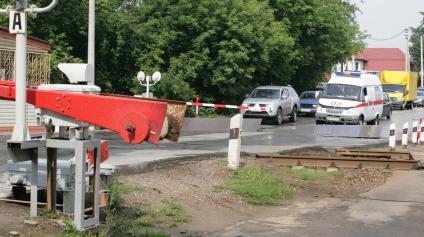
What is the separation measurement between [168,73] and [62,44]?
570 centimetres

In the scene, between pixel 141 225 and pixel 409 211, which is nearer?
pixel 141 225

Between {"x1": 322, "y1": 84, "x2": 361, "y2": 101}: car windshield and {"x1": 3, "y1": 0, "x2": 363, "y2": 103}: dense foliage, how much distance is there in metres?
5.05

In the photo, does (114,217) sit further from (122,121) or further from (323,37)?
(323,37)

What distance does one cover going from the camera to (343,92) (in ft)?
97.1

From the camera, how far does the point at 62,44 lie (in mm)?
27359

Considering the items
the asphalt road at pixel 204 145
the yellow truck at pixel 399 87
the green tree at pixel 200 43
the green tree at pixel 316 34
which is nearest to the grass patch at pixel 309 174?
the asphalt road at pixel 204 145

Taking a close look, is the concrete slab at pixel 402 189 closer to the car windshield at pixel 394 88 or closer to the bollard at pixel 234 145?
the bollard at pixel 234 145

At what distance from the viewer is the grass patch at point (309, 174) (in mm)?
12195

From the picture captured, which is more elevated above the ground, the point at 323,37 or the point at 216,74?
the point at 323,37

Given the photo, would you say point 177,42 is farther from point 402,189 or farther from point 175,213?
point 175,213

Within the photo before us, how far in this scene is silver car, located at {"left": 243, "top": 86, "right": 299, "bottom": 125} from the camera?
1227 inches

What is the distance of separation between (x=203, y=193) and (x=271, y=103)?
72.0 ft

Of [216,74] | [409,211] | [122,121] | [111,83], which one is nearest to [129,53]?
[111,83]

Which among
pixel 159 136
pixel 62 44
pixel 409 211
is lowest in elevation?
pixel 409 211
